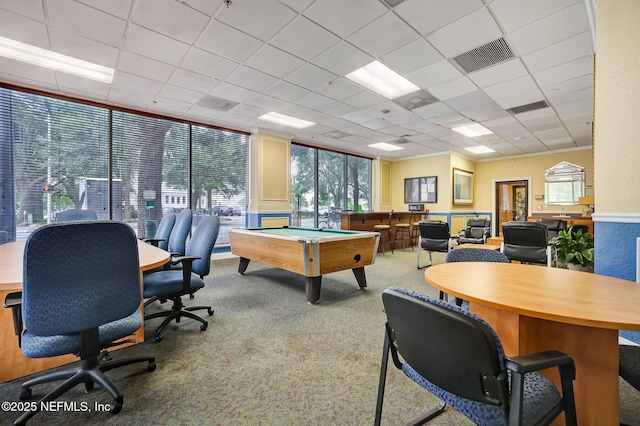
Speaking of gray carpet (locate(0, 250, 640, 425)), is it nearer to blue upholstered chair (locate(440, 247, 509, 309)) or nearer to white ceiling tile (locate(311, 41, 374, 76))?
blue upholstered chair (locate(440, 247, 509, 309))

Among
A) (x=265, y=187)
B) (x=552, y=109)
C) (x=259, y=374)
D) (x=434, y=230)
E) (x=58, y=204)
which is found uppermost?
(x=552, y=109)

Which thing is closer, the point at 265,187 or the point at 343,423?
the point at 343,423

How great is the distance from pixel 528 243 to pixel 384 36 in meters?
3.13

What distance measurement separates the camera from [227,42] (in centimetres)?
297

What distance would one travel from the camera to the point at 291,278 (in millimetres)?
4375

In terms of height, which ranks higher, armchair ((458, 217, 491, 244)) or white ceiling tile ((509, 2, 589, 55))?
white ceiling tile ((509, 2, 589, 55))

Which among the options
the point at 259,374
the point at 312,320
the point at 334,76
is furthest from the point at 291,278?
the point at 334,76

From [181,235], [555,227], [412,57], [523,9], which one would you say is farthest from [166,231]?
[555,227]

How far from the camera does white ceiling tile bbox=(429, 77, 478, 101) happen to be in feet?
12.8

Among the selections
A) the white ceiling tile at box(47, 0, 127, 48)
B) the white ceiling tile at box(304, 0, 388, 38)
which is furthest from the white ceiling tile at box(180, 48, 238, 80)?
the white ceiling tile at box(304, 0, 388, 38)

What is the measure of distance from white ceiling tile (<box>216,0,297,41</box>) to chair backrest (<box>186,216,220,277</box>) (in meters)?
1.92

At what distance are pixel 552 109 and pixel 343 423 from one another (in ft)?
20.1

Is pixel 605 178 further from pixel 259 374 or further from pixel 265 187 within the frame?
pixel 265 187

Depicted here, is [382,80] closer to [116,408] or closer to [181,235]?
[181,235]
